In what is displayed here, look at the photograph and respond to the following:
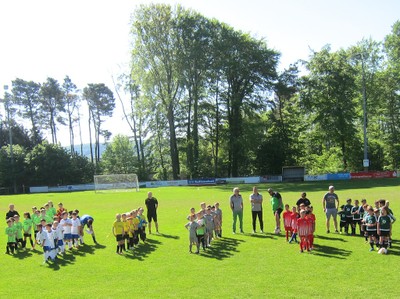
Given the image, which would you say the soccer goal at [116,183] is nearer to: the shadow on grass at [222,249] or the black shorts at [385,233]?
the shadow on grass at [222,249]

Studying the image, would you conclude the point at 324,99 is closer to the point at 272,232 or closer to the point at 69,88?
the point at 272,232

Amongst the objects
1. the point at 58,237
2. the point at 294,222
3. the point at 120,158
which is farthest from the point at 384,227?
the point at 120,158

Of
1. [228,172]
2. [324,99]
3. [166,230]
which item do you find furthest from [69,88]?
[166,230]

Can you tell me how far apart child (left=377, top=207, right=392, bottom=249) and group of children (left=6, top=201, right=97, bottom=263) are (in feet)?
36.5

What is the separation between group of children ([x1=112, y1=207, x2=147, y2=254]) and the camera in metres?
14.7

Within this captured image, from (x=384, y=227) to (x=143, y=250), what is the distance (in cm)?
856

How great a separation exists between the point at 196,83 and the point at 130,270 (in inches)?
1879

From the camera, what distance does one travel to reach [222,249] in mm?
14664

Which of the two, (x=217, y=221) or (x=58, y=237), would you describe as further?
(x=217, y=221)

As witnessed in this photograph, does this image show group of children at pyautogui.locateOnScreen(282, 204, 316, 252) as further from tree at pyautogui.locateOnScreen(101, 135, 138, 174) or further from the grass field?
tree at pyautogui.locateOnScreen(101, 135, 138, 174)

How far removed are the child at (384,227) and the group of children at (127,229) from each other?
8760mm

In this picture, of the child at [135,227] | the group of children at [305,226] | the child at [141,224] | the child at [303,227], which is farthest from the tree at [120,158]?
the child at [303,227]

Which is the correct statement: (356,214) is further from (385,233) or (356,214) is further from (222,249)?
(222,249)

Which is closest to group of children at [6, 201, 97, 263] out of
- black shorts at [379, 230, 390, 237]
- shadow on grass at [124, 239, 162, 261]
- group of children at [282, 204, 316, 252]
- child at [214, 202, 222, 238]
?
shadow on grass at [124, 239, 162, 261]
